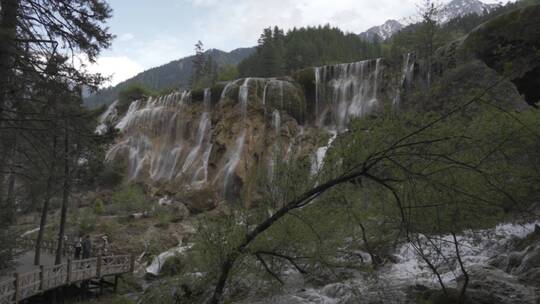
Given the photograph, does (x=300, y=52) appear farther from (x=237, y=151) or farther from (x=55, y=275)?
(x=55, y=275)

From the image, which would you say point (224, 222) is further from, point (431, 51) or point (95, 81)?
point (431, 51)

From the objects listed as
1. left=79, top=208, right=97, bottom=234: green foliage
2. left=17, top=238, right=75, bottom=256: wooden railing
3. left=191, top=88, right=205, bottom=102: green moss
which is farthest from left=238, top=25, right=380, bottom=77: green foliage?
left=17, top=238, right=75, bottom=256: wooden railing

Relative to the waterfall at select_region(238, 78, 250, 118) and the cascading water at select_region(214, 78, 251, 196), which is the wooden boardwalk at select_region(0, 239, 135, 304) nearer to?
the cascading water at select_region(214, 78, 251, 196)

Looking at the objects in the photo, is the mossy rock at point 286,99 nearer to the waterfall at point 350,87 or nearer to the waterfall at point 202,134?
the waterfall at point 350,87

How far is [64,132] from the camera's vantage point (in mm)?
9688

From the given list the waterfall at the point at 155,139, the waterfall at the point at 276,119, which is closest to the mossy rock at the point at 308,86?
the waterfall at the point at 276,119

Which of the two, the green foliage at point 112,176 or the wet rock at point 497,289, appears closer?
the wet rock at point 497,289

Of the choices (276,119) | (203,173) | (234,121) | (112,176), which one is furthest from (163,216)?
(112,176)

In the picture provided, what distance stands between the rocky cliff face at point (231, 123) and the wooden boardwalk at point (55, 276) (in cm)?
1343

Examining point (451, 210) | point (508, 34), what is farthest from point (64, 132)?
point (508, 34)

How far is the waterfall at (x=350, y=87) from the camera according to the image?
104 ft

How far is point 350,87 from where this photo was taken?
33.3 metres

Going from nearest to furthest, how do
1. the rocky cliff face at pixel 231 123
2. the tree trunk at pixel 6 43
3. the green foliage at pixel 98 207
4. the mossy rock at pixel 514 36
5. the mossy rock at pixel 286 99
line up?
the tree trunk at pixel 6 43
the mossy rock at pixel 514 36
the rocky cliff face at pixel 231 123
the green foliage at pixel 98 207
the mossy rock at pixel 286 99

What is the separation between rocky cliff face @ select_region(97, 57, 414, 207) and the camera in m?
32.2
